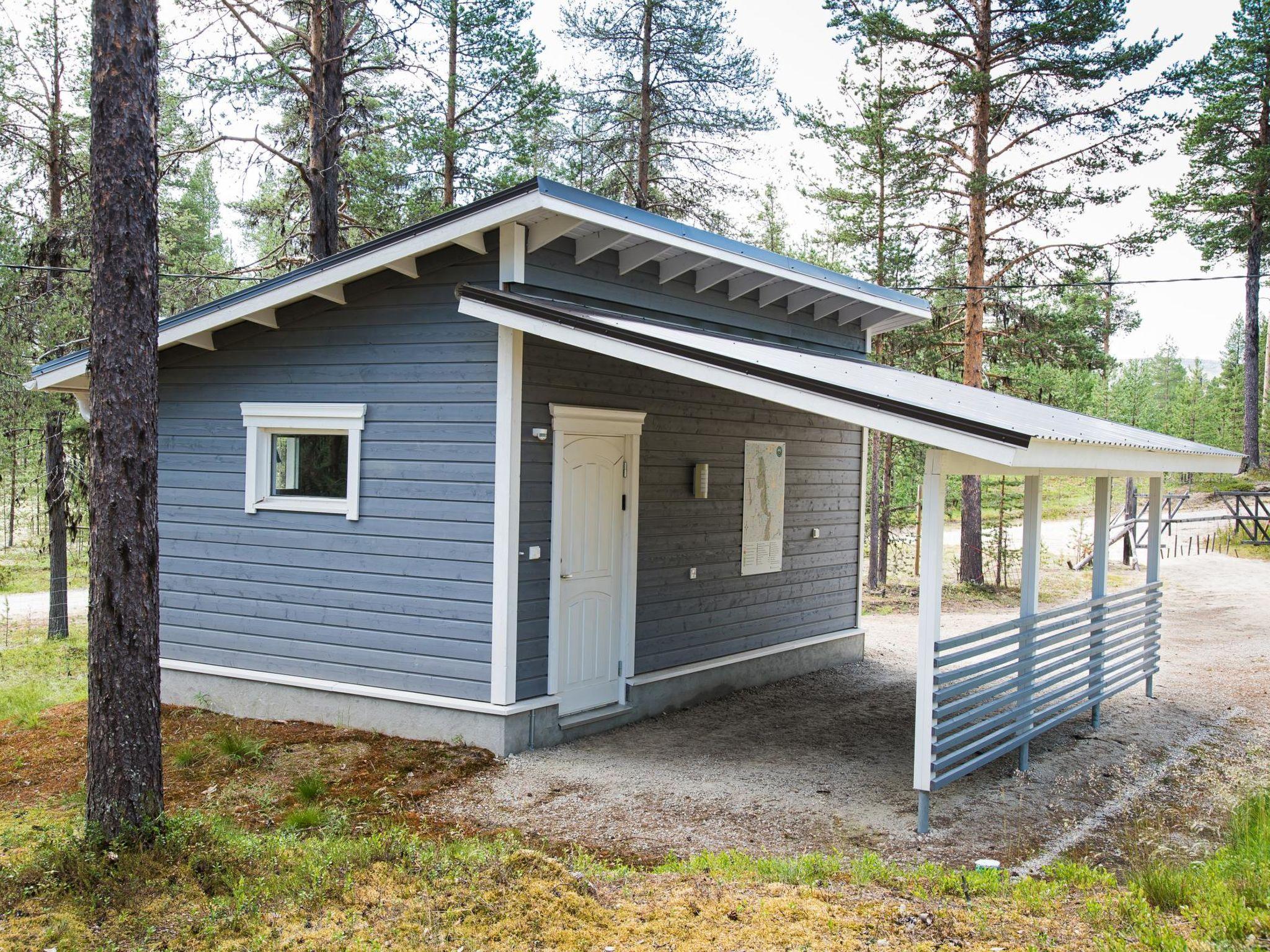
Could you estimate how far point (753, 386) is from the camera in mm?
5250

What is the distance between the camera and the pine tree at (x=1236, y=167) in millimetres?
22594

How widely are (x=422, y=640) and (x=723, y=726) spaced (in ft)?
8.01

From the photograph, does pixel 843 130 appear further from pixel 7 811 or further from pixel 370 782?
pixel 7 811

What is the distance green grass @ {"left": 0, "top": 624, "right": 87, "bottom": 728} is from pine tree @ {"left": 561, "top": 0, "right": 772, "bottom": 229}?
439 inches

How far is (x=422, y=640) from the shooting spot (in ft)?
22.5

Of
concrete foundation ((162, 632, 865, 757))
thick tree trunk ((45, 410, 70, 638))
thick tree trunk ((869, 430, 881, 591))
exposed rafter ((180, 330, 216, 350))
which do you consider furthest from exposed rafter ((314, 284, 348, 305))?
thick tree trunk ((869, 430, 881, 591))

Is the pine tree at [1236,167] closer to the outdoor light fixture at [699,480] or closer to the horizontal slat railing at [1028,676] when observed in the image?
the horizontal slat railing at [1028,676]

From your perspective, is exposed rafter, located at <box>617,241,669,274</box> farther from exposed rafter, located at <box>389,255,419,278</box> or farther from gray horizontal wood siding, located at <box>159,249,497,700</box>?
exposed rafter, located at <box>389,255,419,278</box>

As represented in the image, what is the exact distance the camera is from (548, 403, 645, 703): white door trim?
6875 mm

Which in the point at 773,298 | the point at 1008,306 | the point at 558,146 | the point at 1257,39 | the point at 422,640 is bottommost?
the point at 422,640

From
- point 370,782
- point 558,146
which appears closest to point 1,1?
point 558,146

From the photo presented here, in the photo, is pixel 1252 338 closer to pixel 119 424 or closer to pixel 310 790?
pixel 310 790

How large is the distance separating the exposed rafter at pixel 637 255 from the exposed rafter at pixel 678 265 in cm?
34

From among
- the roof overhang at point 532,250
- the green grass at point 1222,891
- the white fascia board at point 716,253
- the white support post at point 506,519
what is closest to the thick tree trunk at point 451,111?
the roof overhang at point 532,250
